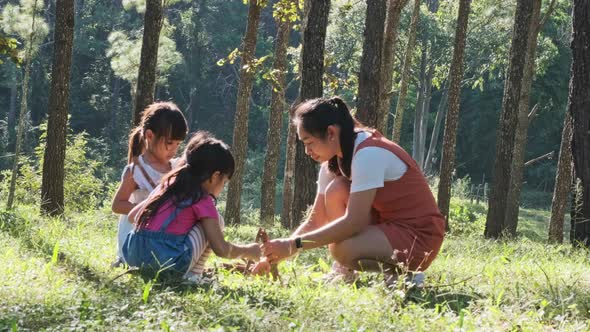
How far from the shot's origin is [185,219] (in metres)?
5.27

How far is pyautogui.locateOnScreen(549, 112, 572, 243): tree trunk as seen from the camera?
14.8m

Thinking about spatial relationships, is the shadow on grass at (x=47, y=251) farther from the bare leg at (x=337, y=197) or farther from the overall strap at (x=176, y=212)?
the bare leg at (x=337, y=197)

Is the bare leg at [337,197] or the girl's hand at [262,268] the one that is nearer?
the girl's hand at [262,268]

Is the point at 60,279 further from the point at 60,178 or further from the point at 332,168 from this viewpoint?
the point at 60,178

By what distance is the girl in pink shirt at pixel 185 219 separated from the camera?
5234 millimetres

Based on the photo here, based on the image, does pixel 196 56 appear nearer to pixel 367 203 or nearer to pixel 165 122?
pixel 165 122

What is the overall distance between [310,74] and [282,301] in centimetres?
549

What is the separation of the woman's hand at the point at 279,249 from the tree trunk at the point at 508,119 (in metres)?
8.74

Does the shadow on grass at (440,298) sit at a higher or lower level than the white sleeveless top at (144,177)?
lower

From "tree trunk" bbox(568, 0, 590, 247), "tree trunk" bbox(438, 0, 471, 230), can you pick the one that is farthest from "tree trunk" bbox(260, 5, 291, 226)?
"tree trunk" bbox(568, 0, 590, 247)

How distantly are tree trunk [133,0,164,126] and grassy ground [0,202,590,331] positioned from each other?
4.54 metres

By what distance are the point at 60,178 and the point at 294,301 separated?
9.33 m

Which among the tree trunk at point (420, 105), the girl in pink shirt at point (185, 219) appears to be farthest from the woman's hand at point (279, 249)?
the tree trunk at point (420, 105)

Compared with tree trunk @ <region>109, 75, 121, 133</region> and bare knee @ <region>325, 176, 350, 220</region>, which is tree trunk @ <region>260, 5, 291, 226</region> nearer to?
bare knee @ <region>325, 176, 350, 220</region>
